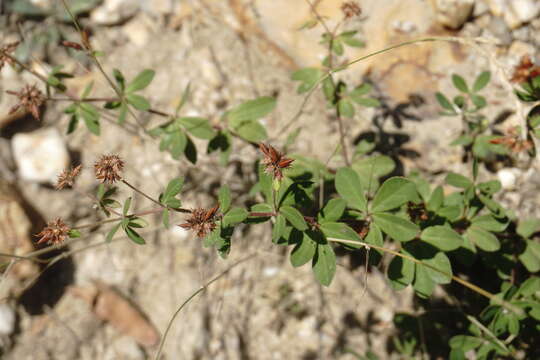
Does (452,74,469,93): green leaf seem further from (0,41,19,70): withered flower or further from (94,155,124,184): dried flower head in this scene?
(0,41,19,70): withered flower

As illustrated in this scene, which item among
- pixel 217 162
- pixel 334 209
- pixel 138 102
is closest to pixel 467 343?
pixel 334 209

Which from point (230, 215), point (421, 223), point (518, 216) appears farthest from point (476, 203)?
point (230, 215)

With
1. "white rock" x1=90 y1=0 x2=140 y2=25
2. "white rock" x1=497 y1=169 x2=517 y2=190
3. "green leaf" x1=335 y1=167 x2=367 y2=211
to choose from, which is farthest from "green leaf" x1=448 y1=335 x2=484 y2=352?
"white rock" x1=90 y1=0 x2=140 y2=25

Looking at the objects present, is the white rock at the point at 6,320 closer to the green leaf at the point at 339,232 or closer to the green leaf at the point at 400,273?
the green leaf at the point at 339,232

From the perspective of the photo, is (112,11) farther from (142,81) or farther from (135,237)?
(135,237)

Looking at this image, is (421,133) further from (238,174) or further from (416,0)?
(238,174)

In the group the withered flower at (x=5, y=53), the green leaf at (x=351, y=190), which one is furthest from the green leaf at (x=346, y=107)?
the withered flower at (x=5, y=53)

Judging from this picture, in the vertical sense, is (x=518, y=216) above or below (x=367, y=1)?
below

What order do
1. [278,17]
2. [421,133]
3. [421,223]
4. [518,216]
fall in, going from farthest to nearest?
[278,17]
[421,133]
[518,216]
[421,223]
